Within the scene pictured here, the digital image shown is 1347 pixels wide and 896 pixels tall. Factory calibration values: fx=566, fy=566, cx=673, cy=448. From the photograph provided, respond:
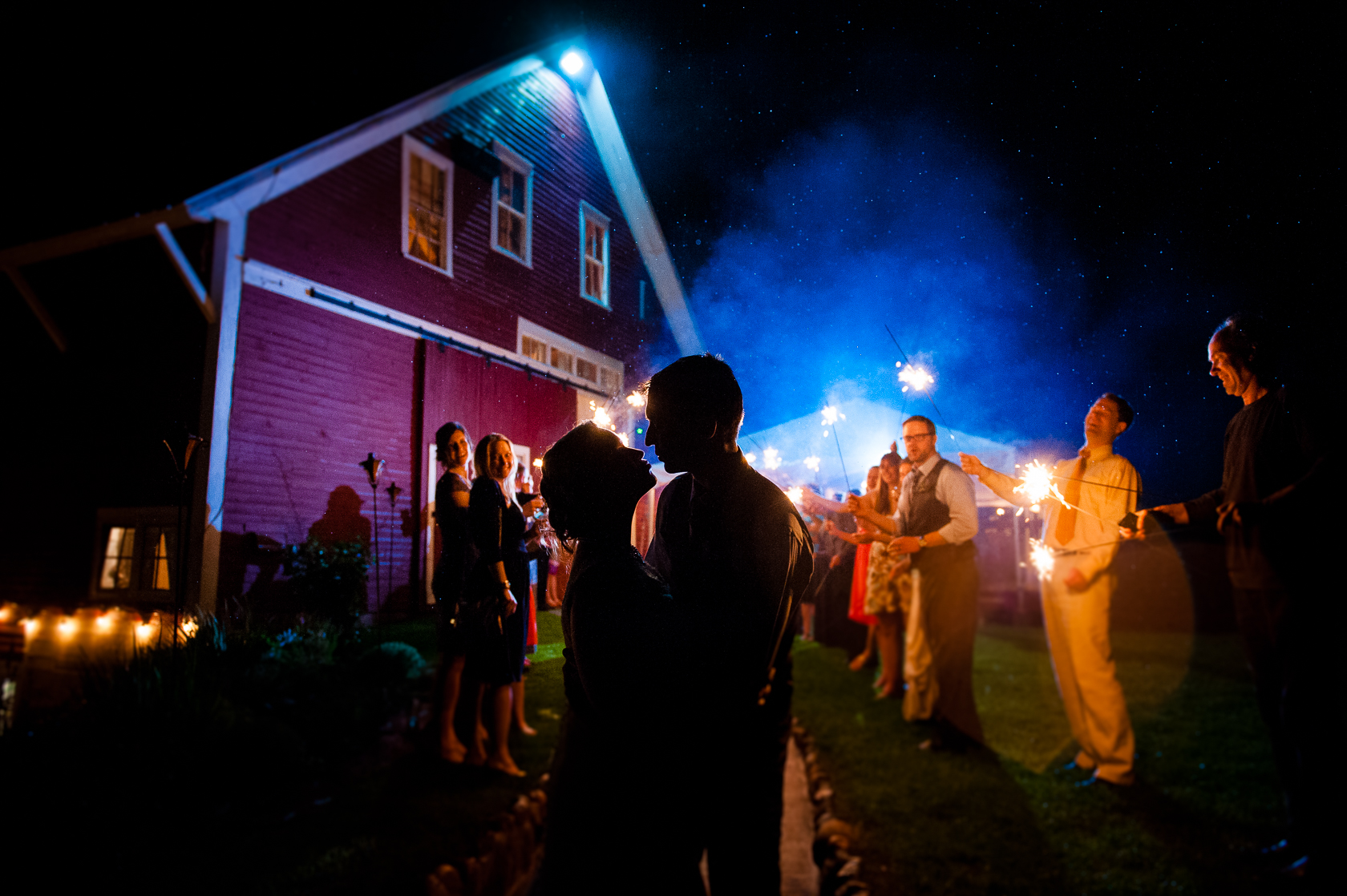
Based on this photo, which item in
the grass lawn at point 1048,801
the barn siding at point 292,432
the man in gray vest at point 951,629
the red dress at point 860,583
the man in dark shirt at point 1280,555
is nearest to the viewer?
the man in dark shirt at point 1280,555

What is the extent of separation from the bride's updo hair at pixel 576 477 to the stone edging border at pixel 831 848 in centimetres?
282

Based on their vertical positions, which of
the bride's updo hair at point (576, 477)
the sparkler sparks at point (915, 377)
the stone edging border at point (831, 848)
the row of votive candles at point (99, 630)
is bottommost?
the stone edging border at point (831, 848)

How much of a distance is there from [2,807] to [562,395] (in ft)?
7.45

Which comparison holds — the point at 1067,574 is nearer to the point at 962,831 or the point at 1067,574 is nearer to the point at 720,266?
the point at 962,831

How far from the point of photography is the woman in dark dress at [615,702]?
3.52 feet

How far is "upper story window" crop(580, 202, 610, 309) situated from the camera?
259 centimetres

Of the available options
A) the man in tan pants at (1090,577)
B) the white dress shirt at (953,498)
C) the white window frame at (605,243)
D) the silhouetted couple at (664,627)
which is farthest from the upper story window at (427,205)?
the white dress shirt at (953,498)

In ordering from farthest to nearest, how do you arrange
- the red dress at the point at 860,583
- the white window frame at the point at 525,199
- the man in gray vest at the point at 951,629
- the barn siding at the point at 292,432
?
the red dress at the point at 860,583
the man in gray vest at the point at 951,629
the white window frame at the point at 525,199
the barn siding at the point at 292,432

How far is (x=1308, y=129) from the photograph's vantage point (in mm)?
1687

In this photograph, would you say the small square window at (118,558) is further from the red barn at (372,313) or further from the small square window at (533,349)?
the small square window at (533,349)

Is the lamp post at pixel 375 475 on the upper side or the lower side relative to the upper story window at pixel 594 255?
lower

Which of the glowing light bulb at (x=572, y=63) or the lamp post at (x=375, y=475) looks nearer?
the lamp post at (x=375, y=475)

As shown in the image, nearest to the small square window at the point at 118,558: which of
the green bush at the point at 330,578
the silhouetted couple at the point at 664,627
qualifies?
the green bush at the point at 330,578

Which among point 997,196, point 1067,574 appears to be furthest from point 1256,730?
point 997,196
